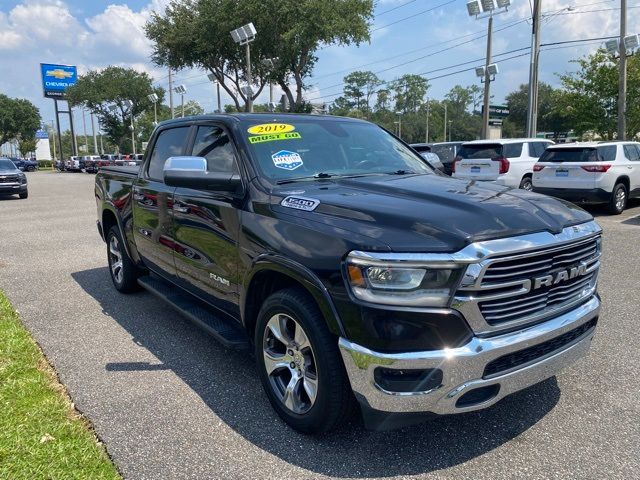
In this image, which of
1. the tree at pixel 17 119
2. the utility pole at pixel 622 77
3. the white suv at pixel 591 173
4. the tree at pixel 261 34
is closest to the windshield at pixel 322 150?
the white suv at pixel 591 173

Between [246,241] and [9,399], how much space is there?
1.89 metres

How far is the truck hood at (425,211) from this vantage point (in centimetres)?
251

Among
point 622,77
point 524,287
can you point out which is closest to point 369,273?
point 524,287

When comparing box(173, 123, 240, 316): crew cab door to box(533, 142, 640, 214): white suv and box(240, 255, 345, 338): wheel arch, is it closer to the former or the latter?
box(240, 255, 345, 338): wheel arch

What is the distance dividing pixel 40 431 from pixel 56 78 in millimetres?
78924

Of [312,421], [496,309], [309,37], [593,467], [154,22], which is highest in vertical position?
[154,22]

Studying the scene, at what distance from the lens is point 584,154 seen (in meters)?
11.8

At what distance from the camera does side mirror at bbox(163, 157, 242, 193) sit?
3.37 metres

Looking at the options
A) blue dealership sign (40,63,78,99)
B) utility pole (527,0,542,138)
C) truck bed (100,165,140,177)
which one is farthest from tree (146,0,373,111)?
blue dealership sign (40,63,78,99)

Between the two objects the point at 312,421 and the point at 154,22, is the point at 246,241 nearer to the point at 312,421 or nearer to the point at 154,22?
the point at 312,421

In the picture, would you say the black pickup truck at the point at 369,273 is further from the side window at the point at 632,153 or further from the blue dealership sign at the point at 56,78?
the blue dealership sign at the point at 56,78

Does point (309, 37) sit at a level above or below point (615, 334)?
above

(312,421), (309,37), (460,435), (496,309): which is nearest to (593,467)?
(460,435)

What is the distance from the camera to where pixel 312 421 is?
9.39 feet
